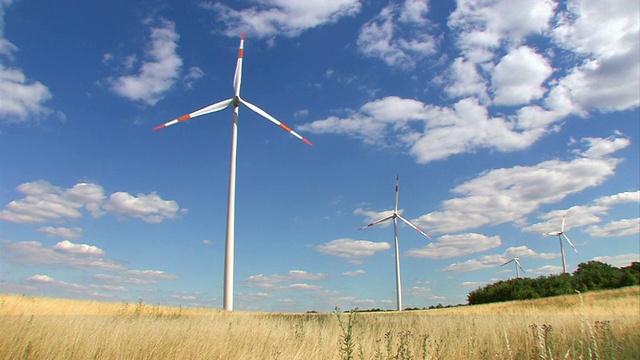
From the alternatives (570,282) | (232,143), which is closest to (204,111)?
(232,143)

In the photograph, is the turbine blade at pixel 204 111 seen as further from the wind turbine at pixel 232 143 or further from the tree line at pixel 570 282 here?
the tree line at pixel 570 282

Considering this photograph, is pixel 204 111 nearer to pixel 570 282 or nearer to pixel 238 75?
pixel 238 75

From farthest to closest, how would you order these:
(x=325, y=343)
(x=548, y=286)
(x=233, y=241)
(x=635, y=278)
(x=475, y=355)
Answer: (x=548, y=286) < (x=635, y=278) < (x=233, y=241) < (x=325, y=343) < (x=475, y=355)

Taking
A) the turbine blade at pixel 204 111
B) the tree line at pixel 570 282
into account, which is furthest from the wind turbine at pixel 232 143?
the tree line at pixel 570 282

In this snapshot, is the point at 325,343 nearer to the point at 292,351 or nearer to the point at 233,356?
the point at 292,351

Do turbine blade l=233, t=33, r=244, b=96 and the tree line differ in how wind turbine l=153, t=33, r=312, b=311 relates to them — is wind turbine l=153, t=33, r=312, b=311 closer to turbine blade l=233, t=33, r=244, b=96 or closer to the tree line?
turbine blade l=233, t=33, r=244, b=96

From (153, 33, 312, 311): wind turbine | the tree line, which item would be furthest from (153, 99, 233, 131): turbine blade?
the tree line

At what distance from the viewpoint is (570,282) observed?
87.2 meters

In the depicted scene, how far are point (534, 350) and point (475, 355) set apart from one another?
1.64 meters

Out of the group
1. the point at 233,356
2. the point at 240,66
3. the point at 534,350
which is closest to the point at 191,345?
the point at 233,356

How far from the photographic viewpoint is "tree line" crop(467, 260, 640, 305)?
8269cm

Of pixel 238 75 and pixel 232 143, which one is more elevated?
pixel 238 75

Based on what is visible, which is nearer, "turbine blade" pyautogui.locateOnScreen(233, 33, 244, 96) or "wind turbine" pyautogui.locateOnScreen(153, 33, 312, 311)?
"wind turbine" pyautogui.locateOnScreen(153, 33, 312, 311)

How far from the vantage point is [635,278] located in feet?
255
